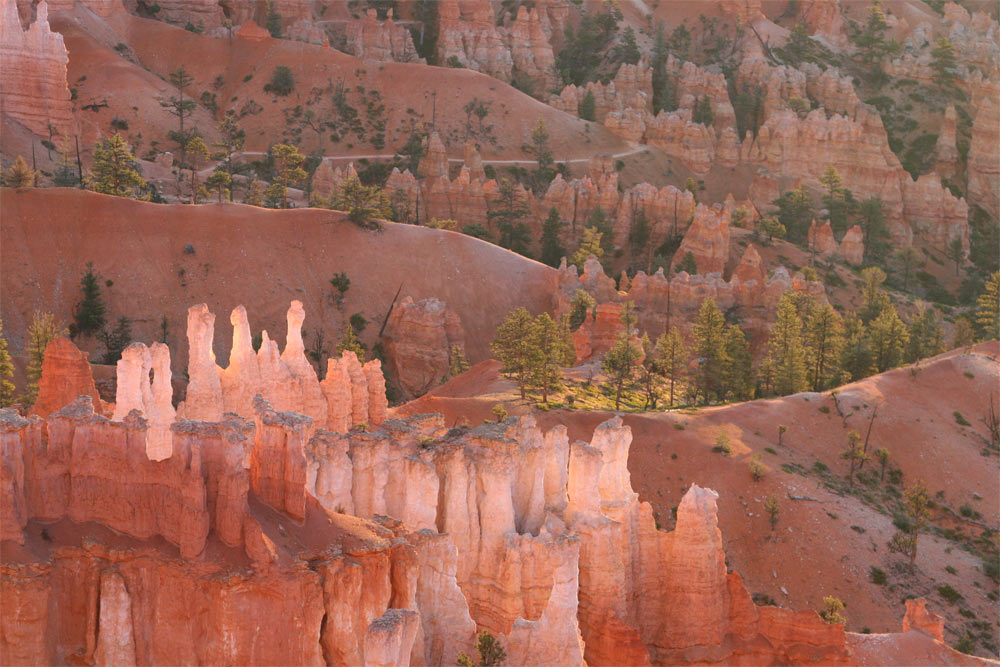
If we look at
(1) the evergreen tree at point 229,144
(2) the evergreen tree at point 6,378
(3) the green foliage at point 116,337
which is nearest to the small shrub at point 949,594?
(2) the evergreen tree at point 6,378

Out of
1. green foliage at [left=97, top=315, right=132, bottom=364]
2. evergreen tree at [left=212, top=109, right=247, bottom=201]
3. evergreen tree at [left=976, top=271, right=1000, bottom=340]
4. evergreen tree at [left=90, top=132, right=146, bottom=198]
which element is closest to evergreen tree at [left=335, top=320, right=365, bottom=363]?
green foliage at [left=97, top=315, right=132, bottom=364]

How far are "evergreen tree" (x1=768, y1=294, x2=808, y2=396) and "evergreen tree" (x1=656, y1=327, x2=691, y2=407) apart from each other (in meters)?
4.84

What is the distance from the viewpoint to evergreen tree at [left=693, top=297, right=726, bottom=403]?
70125 mm

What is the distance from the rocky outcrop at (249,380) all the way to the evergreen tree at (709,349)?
73.4ft

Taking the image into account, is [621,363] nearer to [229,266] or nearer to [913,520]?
[913,520]

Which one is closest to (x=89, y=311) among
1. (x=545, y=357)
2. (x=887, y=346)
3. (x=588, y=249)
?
(x=545, y=357)

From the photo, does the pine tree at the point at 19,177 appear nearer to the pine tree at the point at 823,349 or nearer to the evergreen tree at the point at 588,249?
the evergreen tree at the point at 588,249

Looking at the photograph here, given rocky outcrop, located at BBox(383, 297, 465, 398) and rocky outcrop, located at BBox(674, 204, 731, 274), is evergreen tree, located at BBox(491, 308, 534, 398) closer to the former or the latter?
rocky outcrop, located at BBox(383, 297, 465, 398)

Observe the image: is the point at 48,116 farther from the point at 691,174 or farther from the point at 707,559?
the point at 707,559

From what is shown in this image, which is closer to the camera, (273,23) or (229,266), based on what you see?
(229,266)

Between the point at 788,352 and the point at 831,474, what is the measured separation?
12028 mm

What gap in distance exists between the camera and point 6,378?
62.2 meters

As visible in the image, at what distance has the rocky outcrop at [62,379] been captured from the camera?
48125 mm

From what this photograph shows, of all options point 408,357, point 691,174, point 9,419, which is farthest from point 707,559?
point 691,174
